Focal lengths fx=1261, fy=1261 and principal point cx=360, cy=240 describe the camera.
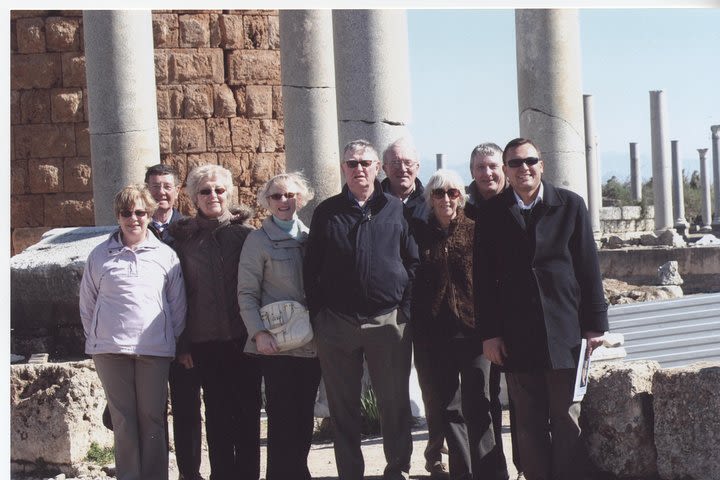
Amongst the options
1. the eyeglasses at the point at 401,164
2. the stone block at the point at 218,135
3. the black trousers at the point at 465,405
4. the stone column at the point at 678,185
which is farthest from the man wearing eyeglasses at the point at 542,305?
the stone column at the point at 678,185

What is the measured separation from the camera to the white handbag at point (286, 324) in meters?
6.65

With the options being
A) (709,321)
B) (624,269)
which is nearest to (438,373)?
(709,321)

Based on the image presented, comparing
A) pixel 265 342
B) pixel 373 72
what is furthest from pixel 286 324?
pixel 373 72

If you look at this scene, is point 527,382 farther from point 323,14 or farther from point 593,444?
point 323,14

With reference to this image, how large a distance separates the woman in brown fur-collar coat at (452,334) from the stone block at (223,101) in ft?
30.7

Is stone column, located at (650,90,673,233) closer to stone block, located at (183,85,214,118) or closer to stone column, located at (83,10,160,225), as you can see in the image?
stone block, located at (183,85,214,118)

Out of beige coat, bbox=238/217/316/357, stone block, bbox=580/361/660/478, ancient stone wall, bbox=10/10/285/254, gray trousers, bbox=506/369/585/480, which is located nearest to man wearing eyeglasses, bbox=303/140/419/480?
beige coat, bbox=238/217/316/357

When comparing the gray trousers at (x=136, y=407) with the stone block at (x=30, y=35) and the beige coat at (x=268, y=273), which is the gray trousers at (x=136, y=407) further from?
the stone block at (x=30, y=35)

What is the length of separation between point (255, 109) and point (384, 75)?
6.40 meters

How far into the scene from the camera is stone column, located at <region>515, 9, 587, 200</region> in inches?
480

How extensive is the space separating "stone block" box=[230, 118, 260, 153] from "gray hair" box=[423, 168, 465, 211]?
30.5 ft

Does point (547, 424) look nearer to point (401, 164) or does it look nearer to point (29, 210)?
point (401, 164)

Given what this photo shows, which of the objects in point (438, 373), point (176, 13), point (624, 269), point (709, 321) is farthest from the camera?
point (624, 269)

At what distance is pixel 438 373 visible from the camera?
7.02 metres
